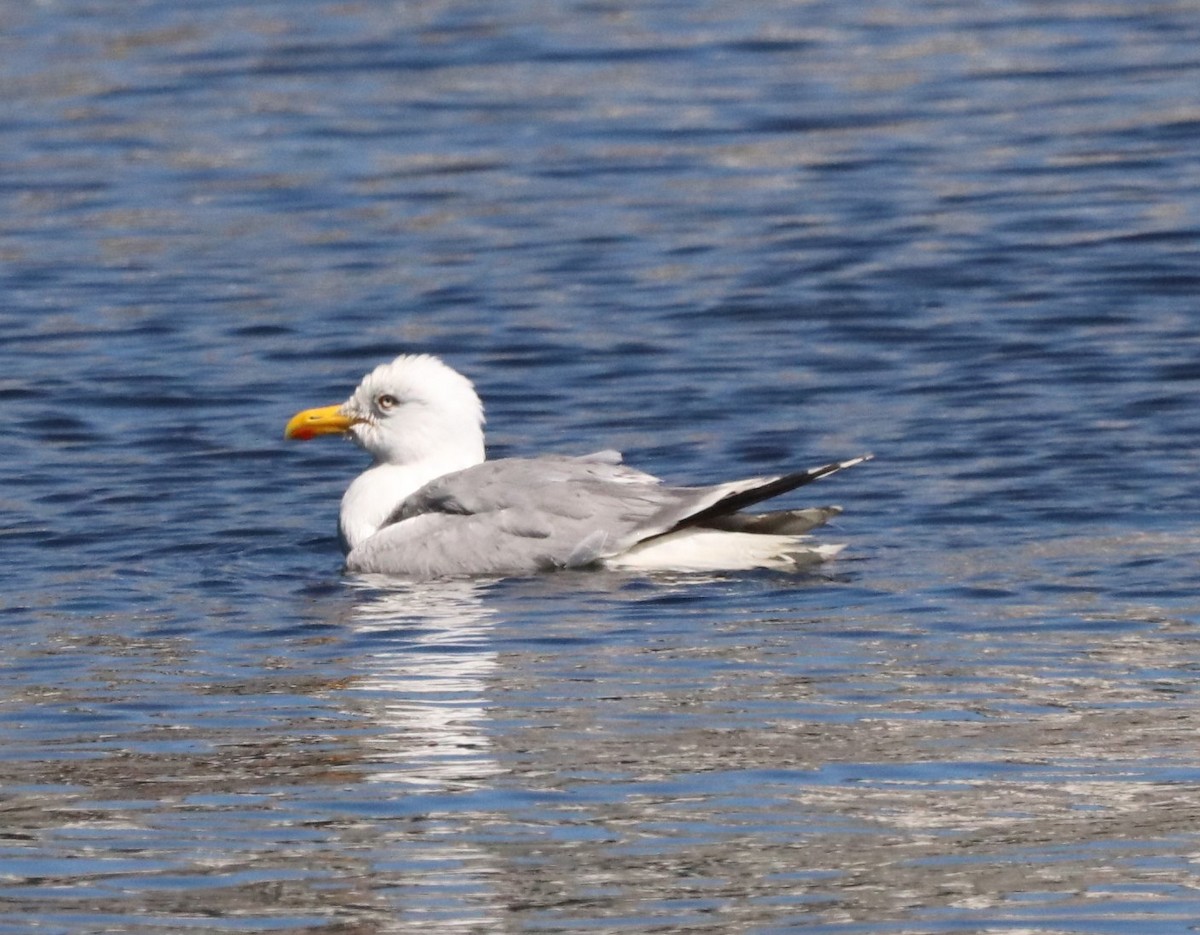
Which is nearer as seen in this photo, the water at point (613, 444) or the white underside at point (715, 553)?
the water at point (613, 444)

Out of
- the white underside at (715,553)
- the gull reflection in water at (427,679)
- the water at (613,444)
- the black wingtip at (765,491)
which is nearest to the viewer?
the water at (613,444)

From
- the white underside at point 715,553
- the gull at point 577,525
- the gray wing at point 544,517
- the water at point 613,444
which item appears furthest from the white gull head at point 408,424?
the white underside at point 715,553

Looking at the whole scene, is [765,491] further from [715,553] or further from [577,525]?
[577,525]

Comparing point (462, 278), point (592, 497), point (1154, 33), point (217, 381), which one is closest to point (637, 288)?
point (462, 278)

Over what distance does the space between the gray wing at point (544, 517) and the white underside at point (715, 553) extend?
0.08 metres

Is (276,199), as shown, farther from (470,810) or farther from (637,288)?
(470,810)

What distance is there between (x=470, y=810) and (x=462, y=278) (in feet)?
31.3

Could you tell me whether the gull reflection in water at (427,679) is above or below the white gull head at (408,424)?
below

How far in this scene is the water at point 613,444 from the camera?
7168 mm

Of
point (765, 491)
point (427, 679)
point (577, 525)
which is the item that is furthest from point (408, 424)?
point (427, 679)

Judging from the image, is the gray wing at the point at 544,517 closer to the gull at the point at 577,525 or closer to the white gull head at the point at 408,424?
the gull at the point at 577,525

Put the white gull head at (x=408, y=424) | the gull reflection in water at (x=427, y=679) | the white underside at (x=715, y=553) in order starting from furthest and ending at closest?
1. the white gull head at (x=408, y=424)
2. the white underside at (x=715, y=553)
3. the gull reflection in water at (x=427, y=679)

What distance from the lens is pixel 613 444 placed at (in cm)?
1327

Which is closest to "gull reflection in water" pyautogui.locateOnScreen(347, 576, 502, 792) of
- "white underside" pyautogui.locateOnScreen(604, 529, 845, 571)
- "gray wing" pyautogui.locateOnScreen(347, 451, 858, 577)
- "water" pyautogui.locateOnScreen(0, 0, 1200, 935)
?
"water" pyautogui.locateOnScreen(0, 0, 1200, 935)
